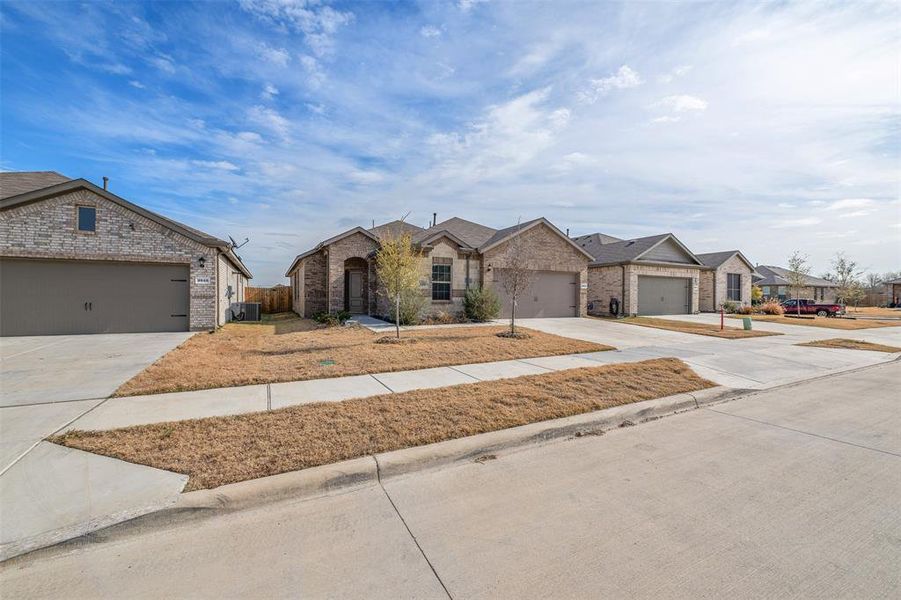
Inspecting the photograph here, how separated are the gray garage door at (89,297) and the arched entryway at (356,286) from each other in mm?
7851

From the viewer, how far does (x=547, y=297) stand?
20.4m

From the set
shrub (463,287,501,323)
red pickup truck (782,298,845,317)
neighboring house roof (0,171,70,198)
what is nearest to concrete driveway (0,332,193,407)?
neighboring house roof (0,171,70,198)

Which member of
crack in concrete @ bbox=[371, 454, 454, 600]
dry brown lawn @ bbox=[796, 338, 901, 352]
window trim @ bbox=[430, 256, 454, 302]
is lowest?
crack in concrete @ bbox=[371, 454, 454, 600]

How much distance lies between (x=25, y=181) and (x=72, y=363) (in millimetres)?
11292

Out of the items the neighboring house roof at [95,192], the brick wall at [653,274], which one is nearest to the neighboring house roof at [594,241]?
the brick wall at [653,274]

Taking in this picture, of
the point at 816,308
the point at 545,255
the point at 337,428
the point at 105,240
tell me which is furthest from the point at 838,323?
the point at 105,240

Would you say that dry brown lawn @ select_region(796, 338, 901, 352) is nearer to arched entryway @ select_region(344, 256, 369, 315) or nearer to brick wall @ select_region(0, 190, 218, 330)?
arched entryway @ select_region(344, 256, 369, 315)

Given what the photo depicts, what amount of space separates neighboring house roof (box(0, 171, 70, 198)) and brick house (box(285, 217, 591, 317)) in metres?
9.30

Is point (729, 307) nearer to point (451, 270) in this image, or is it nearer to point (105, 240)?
point (451, 270)

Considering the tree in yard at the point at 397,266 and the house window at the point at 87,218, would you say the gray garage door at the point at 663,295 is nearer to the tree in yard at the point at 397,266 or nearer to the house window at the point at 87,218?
the tree in yard at the point at 397,266

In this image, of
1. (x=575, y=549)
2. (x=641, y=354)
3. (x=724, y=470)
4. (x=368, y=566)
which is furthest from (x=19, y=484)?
(x=641, y=354)

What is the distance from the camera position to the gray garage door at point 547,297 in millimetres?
19625

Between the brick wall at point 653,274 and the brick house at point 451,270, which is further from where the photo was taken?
the brick wall at point 653,274

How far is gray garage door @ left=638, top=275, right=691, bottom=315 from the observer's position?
24.0 m
